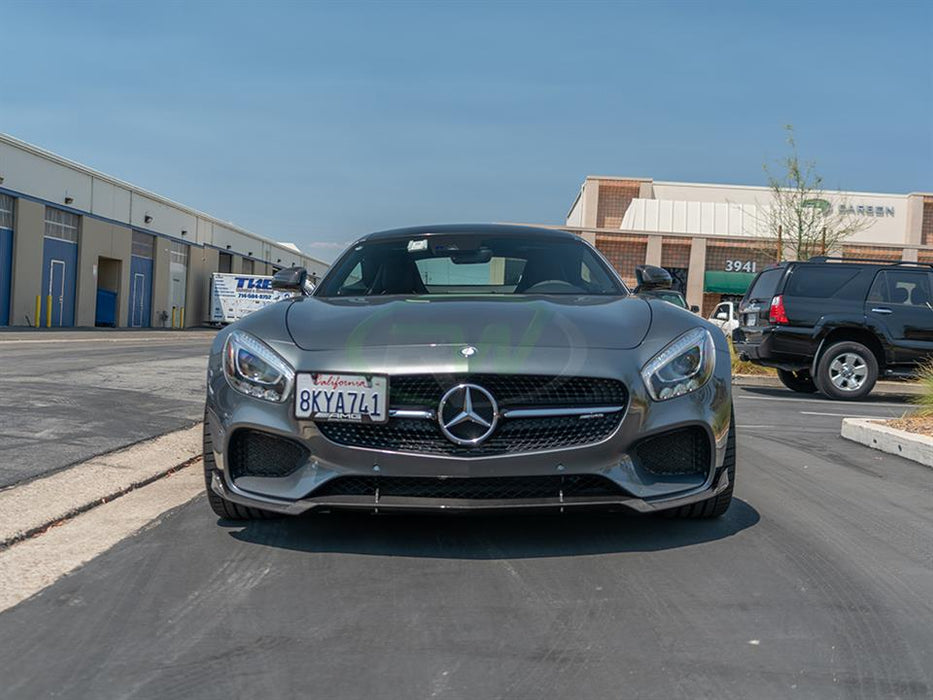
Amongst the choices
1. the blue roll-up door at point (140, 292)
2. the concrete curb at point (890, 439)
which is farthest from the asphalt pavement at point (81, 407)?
the blue roll-up door at point (140, 292)

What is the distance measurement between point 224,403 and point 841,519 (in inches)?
111

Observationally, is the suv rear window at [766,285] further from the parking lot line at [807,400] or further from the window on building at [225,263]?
the window on building at [225,263]

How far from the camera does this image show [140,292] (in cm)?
4366

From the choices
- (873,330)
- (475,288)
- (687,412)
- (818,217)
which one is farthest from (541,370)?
(818,217)

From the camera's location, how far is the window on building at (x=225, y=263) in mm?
56338

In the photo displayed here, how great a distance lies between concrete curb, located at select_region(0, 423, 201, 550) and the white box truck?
40.1 meters

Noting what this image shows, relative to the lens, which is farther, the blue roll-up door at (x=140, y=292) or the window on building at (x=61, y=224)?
the blue roll-up door at (x=140, y=292)

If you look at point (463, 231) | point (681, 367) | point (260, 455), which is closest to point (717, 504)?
point (681, 367)

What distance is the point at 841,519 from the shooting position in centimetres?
459

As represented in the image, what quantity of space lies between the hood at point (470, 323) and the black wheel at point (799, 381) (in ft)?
36.2

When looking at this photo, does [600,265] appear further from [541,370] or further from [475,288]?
[541,370]

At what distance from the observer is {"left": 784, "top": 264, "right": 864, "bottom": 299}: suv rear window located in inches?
524

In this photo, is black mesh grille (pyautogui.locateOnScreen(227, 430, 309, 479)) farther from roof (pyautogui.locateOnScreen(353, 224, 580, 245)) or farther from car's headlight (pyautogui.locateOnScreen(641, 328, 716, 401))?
roof (pyautogui.locateOnScreen(353, 224, 580, 245))

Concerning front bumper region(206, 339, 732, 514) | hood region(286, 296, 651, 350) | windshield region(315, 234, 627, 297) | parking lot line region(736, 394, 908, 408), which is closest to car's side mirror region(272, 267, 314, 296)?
windshield region(315, 234, 627, 297)
